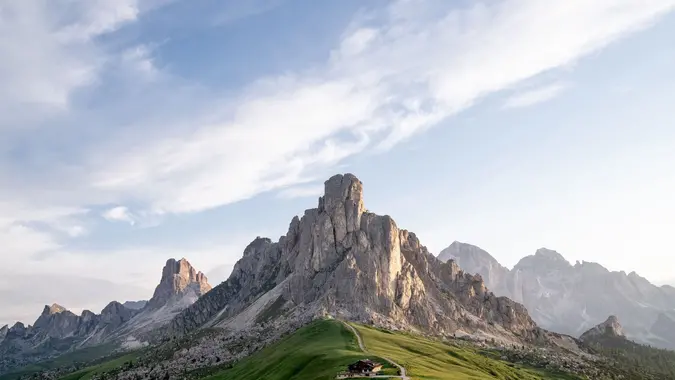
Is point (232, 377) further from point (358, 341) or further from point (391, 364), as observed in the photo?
point (391, 364)

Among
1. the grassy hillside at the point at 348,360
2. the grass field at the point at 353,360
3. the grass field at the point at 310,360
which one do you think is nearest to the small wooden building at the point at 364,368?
the grass field at the point at 353,360

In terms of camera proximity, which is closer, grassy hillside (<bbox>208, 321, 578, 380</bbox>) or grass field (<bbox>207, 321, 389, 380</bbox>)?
grass field (<bbox>207, 321, 389, 380</bbox>)

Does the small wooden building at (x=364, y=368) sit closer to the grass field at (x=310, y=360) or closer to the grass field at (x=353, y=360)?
the grass field at (x=353, y=360)

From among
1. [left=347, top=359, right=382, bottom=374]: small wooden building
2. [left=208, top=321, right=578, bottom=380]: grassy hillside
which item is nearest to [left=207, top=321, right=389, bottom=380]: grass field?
[left=208, top=321, right=578, bottom=380]: grassy hillside

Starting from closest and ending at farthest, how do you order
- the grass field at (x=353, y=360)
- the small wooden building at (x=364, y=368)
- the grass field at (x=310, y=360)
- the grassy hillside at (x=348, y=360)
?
the small wooden building at (x=364, y=368), the grass field at (x=353, y=360), the grass field at (x=310, y=360), the grassy hillside at (x=348, y=360)

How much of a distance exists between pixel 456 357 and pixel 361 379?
98.9m

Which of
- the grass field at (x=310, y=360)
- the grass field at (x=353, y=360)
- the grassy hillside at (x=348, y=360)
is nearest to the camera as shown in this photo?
the grass field at (x=353, y=360)

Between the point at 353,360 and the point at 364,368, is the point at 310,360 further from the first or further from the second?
the point at 364,368

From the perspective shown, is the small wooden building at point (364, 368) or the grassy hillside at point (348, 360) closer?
the small wooden building at point (364, 368)

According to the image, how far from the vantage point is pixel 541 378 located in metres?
198

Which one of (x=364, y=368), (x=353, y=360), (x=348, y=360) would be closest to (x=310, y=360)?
(x=348, y=360)

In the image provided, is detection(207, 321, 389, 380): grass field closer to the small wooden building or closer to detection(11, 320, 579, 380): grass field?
detection(11, 320, 579, 380): grass field

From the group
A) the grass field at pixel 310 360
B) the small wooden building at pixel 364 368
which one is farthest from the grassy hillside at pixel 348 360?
the small wooden building at pixel 364 368

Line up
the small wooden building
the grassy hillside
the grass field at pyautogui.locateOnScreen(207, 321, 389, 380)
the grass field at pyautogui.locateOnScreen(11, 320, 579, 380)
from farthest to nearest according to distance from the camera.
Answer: the grassy hillside, the grass field at pyautogui.locateOnScreen(207, 321, 389, 380), the grass field at pyautogui.locateOnScreen(11, 320, 579, 380), the small wooden building
